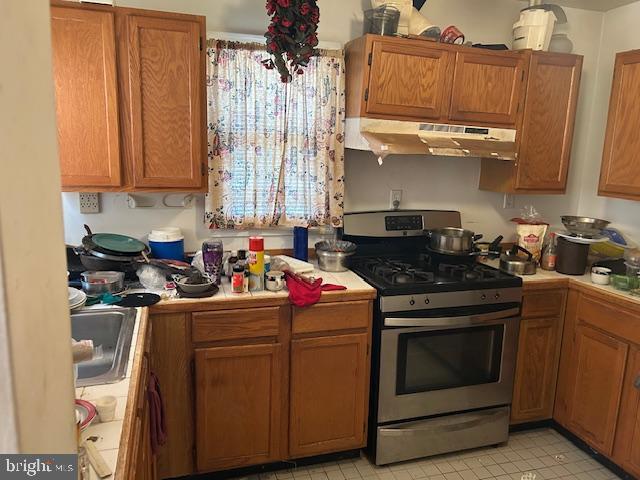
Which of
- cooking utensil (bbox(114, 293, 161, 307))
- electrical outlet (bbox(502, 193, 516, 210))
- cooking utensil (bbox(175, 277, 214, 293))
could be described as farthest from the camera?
electrical outlet (bbox(502, 193, 516, 210))

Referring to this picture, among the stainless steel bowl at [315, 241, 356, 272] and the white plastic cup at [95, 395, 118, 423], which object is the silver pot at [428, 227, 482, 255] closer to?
the stainless steel bowl at [315, 241, 356, 272]

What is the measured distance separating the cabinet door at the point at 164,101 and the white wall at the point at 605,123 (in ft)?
8.19

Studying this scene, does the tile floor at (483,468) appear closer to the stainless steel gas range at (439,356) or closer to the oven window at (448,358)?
the stainless steel gas range at (439,356)

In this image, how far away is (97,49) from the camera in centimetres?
211

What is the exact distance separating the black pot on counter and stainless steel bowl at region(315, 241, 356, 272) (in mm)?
1185

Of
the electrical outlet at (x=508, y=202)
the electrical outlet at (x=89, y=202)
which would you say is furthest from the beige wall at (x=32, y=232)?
the electrical outlet at (x=508, y=202)

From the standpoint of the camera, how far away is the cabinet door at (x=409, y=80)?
8.13ft

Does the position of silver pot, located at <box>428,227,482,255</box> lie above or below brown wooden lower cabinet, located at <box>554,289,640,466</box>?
above

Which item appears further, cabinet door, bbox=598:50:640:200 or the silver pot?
the silver pot

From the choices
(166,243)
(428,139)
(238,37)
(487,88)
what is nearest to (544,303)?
(428,139)

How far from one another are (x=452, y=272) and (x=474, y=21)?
4.99 ft

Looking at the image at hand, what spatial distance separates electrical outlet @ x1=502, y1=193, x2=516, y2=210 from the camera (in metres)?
3.20

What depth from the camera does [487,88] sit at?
266cm

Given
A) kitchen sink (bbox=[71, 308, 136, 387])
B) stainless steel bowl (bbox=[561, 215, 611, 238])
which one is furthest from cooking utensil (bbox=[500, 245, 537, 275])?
kitchen sink (bbox=[71, 308, 136, 387])
